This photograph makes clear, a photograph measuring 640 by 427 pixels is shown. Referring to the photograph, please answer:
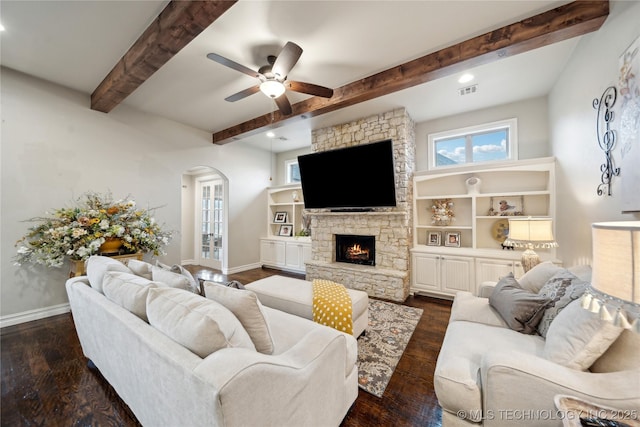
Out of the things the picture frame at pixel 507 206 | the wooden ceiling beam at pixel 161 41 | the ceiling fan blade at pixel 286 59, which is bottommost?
the picture frame at pixel 507 206

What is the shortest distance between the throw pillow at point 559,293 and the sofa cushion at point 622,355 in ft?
1.20

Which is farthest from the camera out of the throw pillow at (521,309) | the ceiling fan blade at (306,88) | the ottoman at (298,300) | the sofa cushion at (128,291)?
the ceiling fan blade at (306,88)

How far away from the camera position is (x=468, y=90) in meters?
3.13

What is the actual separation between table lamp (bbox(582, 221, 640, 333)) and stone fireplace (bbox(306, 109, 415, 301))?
108 inches

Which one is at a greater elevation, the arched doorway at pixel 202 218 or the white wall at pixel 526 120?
the white wall at pixel 526 120

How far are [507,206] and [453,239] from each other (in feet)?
2.87

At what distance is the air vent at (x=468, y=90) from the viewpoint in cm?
307

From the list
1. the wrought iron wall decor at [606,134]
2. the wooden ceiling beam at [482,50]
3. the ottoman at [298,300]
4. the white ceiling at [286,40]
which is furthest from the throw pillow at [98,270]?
the wrought iron wall decor at [606,134]

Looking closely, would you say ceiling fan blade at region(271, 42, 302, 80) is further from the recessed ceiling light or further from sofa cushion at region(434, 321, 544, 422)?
sofa cushion at region(434, 321, 544, 422)

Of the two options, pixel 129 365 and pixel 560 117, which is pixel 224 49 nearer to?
pixel 129 365

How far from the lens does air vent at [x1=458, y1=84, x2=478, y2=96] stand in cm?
307

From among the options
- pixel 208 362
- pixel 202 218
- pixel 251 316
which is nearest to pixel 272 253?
pixel 202 218

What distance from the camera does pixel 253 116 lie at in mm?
4055

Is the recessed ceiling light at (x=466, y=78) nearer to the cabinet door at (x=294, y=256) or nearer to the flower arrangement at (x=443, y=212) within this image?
the flower arrangement at (x=443, y=212)
